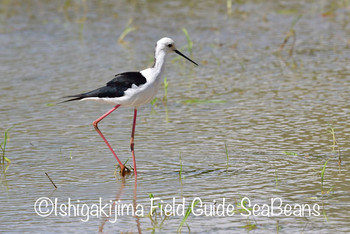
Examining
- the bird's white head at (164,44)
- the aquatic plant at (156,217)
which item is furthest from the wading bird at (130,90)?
the aquatic plant at (156,217)

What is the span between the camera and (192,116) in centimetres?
746

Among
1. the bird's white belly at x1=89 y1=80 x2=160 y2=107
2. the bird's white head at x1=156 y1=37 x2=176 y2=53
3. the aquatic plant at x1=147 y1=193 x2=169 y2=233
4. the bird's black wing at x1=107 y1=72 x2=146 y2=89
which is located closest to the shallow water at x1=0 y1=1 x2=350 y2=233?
the aquatic plant at x1=147 y1=193 x2=169 y2=233

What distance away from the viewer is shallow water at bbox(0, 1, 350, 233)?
5133 mm

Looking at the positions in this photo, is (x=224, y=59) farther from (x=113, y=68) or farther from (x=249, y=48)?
(x=113, y=68)

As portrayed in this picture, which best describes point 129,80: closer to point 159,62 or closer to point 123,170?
point 159,62

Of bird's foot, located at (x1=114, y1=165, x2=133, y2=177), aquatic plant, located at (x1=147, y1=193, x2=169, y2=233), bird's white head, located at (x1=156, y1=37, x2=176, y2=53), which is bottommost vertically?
aquatic plant, located at (x1=147, y1=193, x2=169, y2=233)

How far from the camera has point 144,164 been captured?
6.06m

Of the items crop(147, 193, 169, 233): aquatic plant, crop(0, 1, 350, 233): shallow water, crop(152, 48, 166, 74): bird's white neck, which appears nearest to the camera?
crop(147, 193, 169, 233): aquatic plant

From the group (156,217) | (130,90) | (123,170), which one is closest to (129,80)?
(130,90)

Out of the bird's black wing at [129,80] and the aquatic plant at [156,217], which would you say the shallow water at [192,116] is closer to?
the aquatic plant at [156,217]

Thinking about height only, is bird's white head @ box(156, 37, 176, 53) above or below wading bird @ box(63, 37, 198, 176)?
above

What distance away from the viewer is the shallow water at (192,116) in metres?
5.13

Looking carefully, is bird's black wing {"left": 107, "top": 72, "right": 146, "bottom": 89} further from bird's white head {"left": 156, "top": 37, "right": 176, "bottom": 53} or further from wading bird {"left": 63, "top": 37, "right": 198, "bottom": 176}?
bird's white head {"left": 156, "top": 37, "right": 176, "bottom": 53}

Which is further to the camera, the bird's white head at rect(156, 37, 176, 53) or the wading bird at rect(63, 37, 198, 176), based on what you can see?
the bird's white head at rect(156, 37, 176, 53)
